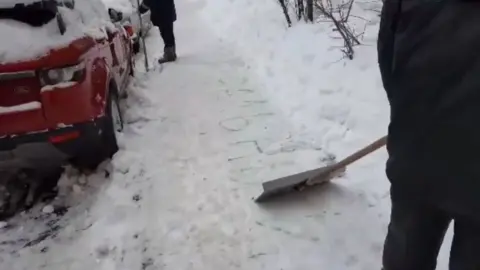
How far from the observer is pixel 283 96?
621cm

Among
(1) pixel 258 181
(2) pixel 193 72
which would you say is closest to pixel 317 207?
(1) pixel 258 181

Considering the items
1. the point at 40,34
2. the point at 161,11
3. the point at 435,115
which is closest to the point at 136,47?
the point at 161,11

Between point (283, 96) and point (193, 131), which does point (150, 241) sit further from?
point (283, 96)

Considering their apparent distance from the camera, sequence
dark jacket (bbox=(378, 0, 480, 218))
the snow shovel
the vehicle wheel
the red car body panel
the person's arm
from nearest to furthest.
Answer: dark jacket (bbox=(378, 0, 480, 218))
the person's arm
the red car body panel
the snow shovel
the vehicle wheel

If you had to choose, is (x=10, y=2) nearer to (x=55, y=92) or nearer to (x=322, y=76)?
(x=55, y=92)

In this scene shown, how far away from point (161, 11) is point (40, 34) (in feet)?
14.6

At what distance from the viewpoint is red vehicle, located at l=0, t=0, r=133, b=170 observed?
3758mm

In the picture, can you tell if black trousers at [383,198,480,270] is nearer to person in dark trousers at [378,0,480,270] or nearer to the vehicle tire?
person in dark trousers at [378,0,480,270]

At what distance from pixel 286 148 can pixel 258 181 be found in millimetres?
622

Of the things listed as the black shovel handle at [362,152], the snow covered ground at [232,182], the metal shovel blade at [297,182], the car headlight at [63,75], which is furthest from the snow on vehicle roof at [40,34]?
the black shovel handle at [362,152]

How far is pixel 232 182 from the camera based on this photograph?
4.39 m

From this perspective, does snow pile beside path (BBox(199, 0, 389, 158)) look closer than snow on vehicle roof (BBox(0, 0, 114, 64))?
No

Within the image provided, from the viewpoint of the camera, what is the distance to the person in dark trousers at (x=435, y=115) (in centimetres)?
167

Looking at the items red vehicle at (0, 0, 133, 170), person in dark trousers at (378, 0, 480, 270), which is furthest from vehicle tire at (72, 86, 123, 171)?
person in dark trousers at (378, 0, 480, 270)
